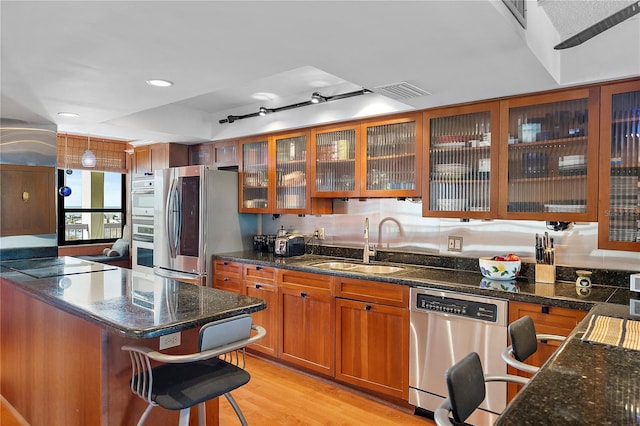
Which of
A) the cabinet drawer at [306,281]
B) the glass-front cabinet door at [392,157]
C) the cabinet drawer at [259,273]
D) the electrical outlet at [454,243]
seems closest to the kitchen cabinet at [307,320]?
the cabinet drawer at [306,281]

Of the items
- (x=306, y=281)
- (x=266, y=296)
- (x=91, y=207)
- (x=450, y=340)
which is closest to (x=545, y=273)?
(x=450, y=340)

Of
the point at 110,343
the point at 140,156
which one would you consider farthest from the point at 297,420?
the point at 140,156

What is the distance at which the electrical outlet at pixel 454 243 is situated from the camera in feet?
10.9

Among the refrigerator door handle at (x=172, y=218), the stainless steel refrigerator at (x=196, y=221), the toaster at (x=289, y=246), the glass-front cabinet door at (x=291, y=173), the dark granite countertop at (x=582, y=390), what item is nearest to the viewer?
the dark granite countertop at (x=582, y=390)

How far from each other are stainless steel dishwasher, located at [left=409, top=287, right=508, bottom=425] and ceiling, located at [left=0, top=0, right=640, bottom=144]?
1.36m

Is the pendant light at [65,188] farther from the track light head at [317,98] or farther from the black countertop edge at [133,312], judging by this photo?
the track light head at [317,98]

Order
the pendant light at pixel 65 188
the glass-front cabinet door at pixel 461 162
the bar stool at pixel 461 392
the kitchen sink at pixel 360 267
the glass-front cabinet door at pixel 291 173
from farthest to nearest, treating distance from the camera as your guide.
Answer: the pendant light at pixel 65 188 → the glass-front cabinet door at pixel 291 173 → the kitchen sink at pixel 360 267 → the glass-front cabinet door at pixel 461 162 → the bar stool at pixel 461 392

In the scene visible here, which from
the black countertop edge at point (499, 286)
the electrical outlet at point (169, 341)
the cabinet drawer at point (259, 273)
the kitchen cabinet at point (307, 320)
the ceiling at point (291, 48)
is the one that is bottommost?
the kitchen cabinet at point (307, 320)

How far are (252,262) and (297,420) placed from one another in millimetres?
1520

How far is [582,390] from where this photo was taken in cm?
111

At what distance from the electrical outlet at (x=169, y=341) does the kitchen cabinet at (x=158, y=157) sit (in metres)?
3.21

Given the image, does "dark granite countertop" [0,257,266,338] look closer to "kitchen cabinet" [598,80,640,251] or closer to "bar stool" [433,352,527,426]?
"bar stool" [433,352,527,426]

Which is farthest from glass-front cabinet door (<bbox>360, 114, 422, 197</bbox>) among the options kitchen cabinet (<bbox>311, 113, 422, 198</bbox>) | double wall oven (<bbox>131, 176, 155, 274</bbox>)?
double wall oven (<bbox>131, 176, 155, 274</bbox>)

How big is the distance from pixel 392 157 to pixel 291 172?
113cm
